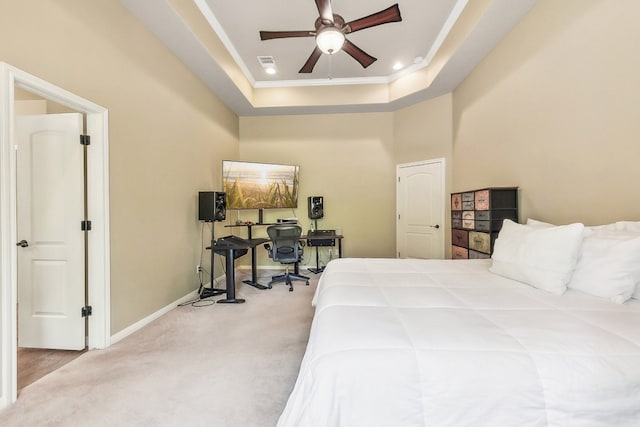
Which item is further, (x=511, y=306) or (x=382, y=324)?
(x=511, y=306)

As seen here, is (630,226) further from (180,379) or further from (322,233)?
(322,233)

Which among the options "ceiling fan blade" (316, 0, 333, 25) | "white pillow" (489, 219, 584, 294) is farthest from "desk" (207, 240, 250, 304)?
"white pillow" (489, 219, 584, 294)

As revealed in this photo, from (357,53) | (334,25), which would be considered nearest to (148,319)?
(334,25)

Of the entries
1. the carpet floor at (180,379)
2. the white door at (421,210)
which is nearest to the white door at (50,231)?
the carpet floor at (180,379)

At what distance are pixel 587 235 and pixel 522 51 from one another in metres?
2.16

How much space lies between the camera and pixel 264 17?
3.07 m

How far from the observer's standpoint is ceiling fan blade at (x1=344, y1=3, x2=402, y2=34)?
225 cm

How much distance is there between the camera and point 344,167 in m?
5.08

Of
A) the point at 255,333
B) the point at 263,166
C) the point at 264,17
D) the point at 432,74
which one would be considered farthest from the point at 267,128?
the point at 255,333

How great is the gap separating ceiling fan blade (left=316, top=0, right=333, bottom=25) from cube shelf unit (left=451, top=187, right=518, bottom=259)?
2324mm

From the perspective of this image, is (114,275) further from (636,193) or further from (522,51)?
(522,51)

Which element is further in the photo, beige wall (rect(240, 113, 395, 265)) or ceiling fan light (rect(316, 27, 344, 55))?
beige wall (rect(240, 113, 395, 265))

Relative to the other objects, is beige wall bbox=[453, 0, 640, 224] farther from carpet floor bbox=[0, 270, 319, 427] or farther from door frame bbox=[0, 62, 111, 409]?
door frame bbox=[0, 62, 111, 409]

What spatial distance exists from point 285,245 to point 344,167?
2050mm
